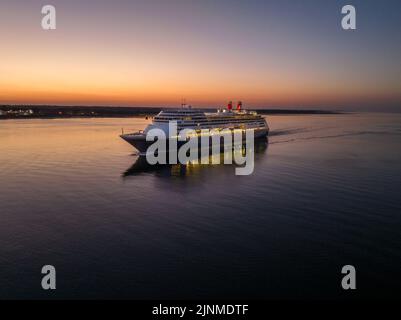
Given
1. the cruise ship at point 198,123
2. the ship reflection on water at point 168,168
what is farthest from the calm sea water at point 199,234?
the cruise ship at point 198,123

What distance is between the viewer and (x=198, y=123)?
61.9 meters

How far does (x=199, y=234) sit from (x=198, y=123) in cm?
4301

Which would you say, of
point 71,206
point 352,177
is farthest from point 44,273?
point 352,177

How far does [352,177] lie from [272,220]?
62.2 ft

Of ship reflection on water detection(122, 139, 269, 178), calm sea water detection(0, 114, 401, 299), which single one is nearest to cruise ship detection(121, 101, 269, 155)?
ship reflection on water detection(122, 139, 269, 178)

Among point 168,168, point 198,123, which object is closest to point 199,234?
point 168,168

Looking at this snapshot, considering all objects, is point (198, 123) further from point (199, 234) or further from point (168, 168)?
point (199, 234)

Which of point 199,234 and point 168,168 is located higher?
point 168,168

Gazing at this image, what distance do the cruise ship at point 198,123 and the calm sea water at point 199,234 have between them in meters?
12.7

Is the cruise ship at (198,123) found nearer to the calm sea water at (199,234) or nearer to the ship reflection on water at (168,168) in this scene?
the ship reflection on water at (168,168)

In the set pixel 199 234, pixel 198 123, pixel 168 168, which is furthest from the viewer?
pixel 198 123

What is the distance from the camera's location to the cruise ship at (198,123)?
50969mm

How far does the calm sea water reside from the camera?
15078 millimetres

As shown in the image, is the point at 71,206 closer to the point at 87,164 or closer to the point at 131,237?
the point at 131,237
